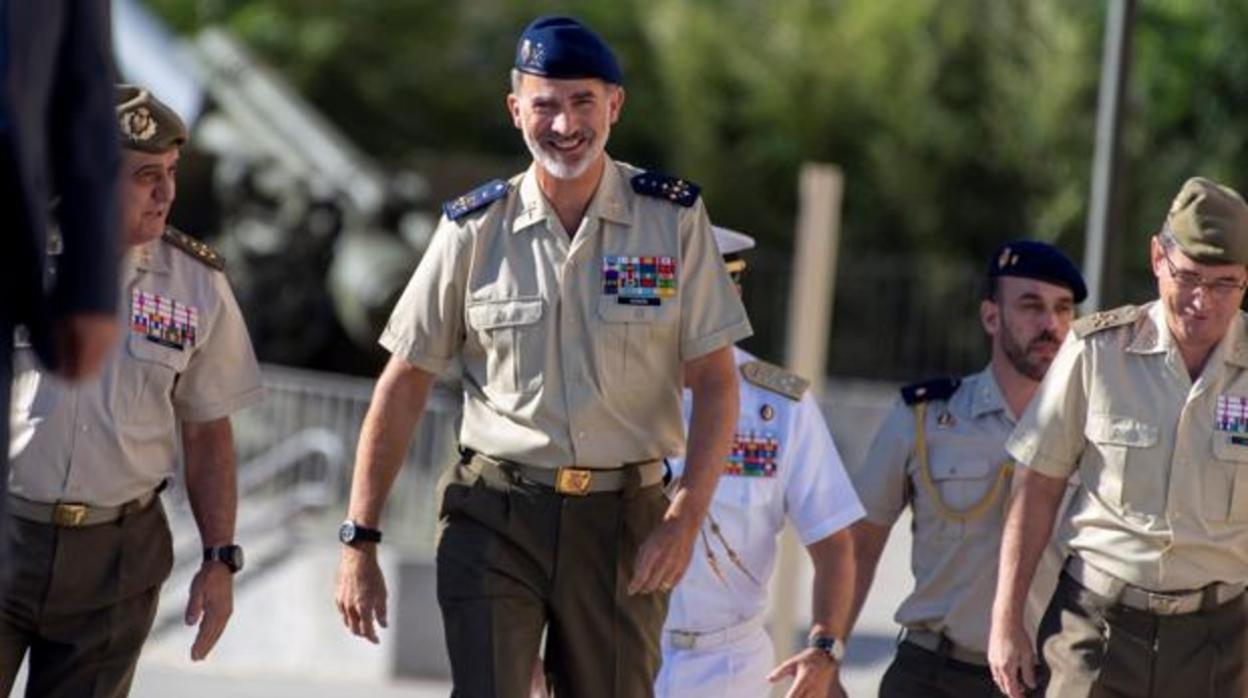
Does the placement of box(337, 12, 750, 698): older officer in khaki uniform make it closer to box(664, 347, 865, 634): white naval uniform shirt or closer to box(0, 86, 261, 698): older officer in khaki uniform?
box(0, 86, 261, 698): older officer in khaki uniform

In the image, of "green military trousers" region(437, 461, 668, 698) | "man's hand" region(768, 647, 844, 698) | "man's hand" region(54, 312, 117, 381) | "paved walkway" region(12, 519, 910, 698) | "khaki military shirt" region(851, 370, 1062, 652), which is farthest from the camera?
"paved walkway" region(12, 519, 910, 698)

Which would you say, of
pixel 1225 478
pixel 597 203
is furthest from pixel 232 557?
pixel 1225 478

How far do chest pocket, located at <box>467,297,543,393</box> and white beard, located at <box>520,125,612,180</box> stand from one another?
0.29 meters

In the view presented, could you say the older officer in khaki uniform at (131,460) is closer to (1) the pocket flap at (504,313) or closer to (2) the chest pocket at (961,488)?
(1) the pocket flap at (504,313)

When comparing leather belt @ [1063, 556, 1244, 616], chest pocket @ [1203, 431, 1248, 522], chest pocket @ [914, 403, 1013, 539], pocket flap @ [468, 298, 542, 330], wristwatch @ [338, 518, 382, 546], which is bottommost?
leather belt @ [1063, 556, 1244, 616]

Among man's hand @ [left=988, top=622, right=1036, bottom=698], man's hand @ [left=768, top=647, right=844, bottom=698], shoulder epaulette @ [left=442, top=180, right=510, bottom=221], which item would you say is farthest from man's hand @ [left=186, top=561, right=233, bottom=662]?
man's hand @ [left=988, top=622, right=1036, bottom=698]

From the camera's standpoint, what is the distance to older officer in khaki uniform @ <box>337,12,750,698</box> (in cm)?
654

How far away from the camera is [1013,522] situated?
23.1 ft

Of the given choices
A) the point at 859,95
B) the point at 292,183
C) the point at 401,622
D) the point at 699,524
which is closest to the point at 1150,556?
the point at 699,524

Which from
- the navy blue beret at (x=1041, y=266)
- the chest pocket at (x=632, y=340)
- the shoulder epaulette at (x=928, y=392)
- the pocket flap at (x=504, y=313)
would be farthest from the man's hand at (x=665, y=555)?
the navy blue beret at (x=1041, y=266)

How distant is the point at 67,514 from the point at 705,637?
1.87 metres

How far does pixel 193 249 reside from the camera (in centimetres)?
684

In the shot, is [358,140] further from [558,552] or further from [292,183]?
[558,552]

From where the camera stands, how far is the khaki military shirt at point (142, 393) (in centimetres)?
659
